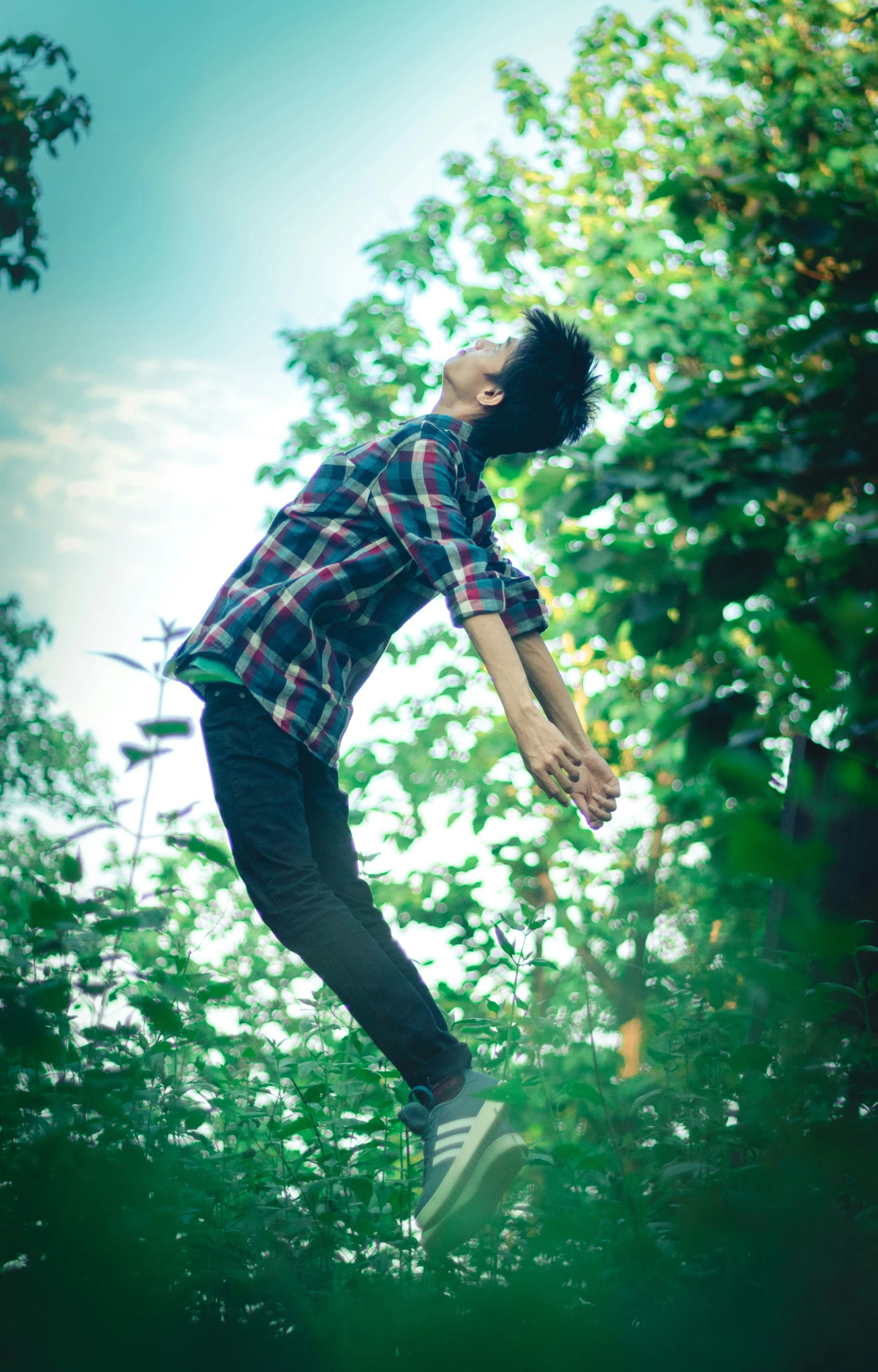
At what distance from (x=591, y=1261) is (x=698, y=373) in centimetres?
549

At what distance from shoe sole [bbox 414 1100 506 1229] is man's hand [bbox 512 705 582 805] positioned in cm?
55

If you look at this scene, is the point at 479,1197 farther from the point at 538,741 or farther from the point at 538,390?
the point at 538,390

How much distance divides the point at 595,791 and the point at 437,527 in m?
0.63

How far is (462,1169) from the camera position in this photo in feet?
4.54

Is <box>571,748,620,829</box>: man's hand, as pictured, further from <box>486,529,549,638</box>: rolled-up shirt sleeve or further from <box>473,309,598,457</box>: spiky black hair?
<box>473,309,598,457</box>: spiky black hair

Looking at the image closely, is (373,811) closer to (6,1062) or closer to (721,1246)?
(6,1062)

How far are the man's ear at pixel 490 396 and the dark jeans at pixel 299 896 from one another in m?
0.88

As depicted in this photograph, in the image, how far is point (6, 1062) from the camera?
1.64 metres

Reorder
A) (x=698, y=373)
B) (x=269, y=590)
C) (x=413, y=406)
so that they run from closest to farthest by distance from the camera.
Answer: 1. (x=269, y=590)
2. (x=698, y=373)
3. (x=413, y=406)

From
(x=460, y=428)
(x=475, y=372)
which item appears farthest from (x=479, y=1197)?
(x=475, y=372)

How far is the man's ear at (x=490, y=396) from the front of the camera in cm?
210

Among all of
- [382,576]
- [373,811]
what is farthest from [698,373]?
[382,576]

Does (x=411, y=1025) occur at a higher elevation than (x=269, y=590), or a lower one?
lower

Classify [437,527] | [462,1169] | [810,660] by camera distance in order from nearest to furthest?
1. [810,660]
2. [462,1169]
3. [437,527]
